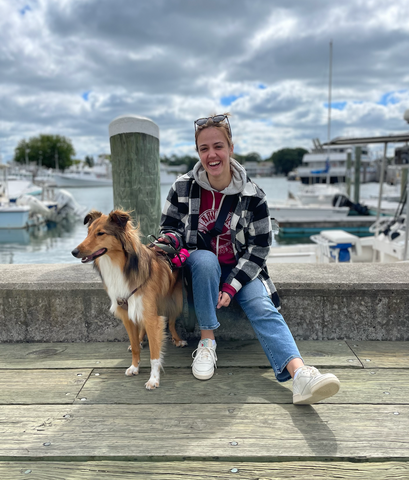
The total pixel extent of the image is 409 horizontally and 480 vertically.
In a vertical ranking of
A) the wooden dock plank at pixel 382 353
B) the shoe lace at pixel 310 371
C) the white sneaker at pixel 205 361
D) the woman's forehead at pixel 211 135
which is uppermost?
the woman's forehead at pixel 211 135

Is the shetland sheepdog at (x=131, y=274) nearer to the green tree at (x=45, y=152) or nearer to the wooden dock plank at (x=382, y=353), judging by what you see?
the wooden dock plank at (x=382, y=353)

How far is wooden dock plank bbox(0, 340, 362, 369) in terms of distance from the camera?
261cm

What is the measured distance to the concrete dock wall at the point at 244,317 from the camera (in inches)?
114

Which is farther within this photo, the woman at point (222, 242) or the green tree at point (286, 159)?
the green tree at point (286, 159)

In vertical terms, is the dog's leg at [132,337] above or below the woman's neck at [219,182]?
below

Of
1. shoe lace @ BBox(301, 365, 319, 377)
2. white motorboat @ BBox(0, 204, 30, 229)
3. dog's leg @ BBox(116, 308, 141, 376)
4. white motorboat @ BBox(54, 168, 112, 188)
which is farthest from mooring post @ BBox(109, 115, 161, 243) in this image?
white motorboat @ BBox(54, 168, 112, 188)

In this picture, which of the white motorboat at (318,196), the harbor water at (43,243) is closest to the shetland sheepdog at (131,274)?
the harbor water at (43,243)

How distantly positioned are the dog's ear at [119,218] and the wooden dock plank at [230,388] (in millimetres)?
951

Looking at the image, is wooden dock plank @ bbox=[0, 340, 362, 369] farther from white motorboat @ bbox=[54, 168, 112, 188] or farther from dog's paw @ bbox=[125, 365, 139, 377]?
white motorboat @ bbox=[54, 168, 112, 188]

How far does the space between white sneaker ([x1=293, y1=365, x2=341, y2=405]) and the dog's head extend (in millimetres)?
1178

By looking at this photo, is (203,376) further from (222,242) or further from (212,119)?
(212,119)

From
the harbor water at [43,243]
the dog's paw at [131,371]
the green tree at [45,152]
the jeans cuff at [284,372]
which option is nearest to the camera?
the jeans cuff at [284,372]

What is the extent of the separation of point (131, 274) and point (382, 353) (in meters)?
1.76

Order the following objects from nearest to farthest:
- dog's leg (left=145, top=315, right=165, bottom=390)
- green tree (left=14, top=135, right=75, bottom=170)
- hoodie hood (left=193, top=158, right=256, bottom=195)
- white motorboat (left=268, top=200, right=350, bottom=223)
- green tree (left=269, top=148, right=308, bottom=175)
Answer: dog's leg (left=145, top=315, right=165, bottom=390) → hoodie hood (left=193, top=158, right=256, bottom=195) → white motorboat (left=268, top=200, right=350, bottom=223) → green tree (left=14, top=135, right=75, bottom=170) → green tree (left=269, top=148, right=308, bottom=175)
